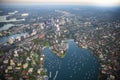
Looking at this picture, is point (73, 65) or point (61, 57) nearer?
point (73, 65)

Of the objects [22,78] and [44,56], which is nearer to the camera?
[22,78]

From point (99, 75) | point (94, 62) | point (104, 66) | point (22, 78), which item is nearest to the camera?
point (22, 78)

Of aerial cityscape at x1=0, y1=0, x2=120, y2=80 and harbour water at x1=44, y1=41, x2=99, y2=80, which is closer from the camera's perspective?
aerial cityscape at x1=0, y1=0, x2=120, y2=80

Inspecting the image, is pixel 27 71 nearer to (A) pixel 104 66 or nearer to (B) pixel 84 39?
(A) pixel 104 66

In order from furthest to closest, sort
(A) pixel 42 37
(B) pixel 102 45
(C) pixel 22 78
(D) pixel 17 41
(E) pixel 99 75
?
(A) pixel 42 37, (D) pixel 17 41, (B) pixel 102 45, (E) pixel 99 75, (C) pixel 22 78

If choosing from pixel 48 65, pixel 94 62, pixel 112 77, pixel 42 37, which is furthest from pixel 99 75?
pixel 42 37

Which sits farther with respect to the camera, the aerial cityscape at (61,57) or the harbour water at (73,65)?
the harbour water at (73,65)

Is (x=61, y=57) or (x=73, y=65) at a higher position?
(x=61, y=57)
